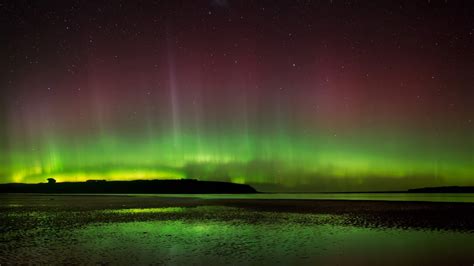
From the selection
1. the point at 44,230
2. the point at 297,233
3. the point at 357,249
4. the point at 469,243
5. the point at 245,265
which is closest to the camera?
the point at 245,265

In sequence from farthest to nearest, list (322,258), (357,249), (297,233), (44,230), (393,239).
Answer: (44,230)
(297,233)
(393,239)
(357,249)
(322,258)

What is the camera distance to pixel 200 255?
63.4 ft

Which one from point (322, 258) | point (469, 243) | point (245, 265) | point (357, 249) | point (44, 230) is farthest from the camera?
point (44, 230)

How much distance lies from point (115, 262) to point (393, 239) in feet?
49.2

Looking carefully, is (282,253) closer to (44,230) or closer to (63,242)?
(63,242)

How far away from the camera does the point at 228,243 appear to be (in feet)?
74.5

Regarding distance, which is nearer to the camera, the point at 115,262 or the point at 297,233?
the point at 115,262

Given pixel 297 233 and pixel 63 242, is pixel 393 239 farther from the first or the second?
pixel 63 242

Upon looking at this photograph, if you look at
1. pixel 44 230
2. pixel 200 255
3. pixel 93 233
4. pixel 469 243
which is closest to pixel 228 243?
pixel 200 255

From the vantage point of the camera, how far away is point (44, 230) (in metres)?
29.5

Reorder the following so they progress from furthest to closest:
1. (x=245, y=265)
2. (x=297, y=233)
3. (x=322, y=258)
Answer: (x=297, y=233), (x=322, y=258), (x=245, y=265)

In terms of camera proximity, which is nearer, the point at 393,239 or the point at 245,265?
the point at 245,265

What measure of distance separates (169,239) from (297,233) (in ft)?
25.9

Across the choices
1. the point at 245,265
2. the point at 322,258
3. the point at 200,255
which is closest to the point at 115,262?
the point at 200,255
